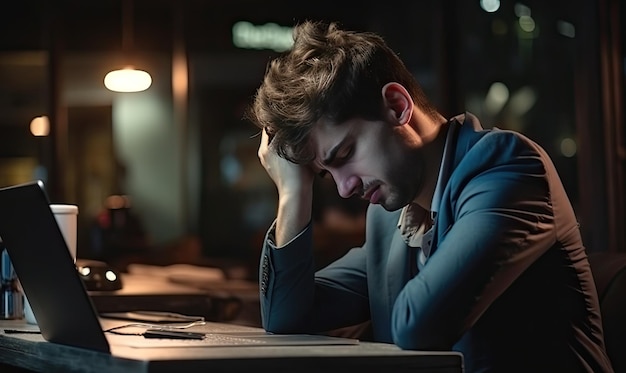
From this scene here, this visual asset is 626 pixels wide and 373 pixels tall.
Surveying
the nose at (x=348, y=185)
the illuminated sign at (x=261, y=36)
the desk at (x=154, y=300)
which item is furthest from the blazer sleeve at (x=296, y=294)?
the illuminated sign at (x=261, y=36)

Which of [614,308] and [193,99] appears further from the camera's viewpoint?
[193,99]

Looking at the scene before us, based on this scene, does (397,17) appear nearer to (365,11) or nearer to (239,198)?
(365,11)

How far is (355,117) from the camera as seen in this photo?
5.93 ft

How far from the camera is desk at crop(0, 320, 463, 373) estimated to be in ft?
4.04

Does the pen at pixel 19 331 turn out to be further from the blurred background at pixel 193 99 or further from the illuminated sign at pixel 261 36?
the illuminated sign at pixel 261 36

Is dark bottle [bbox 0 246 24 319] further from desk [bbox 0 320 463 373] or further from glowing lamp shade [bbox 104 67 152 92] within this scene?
glowing lamp shade [bbox 104 67 152 92]

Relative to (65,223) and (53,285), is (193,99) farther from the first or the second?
(53,285)

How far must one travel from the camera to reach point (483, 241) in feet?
4.94

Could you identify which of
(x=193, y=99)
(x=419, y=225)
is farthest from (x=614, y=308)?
(x=193, y=99)

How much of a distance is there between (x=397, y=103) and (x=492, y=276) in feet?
1.47

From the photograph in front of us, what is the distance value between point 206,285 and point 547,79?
5.86ft

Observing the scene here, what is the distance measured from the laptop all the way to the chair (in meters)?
0.56

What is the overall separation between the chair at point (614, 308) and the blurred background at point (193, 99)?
2.59 m

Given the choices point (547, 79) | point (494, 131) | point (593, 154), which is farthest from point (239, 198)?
point (494, 131)
